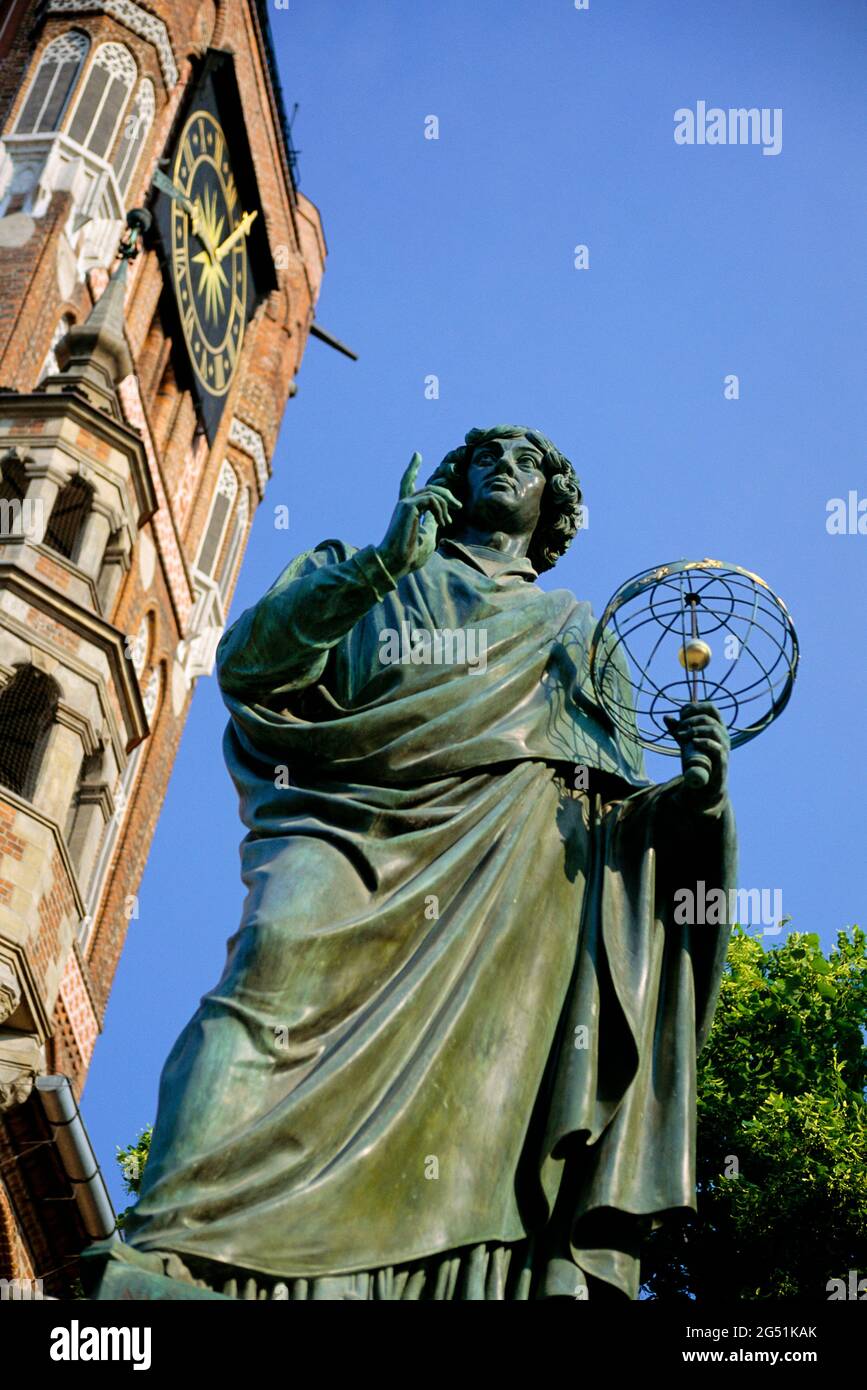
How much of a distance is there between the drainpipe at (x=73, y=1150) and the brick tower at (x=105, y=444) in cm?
3

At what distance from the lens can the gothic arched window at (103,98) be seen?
1401 inches

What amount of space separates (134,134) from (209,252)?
4.02 meters

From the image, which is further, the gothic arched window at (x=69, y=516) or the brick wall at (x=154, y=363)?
the brick wall at (x=154, y=363)

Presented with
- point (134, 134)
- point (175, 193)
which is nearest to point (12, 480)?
point (134, 134)

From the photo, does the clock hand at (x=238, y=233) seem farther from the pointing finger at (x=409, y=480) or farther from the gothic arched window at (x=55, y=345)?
the pointing finger at (x=409, y=480)

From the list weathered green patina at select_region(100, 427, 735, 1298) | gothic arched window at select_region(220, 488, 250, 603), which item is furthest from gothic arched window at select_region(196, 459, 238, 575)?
weathered green patina at select_region(100, 427, 735, 1298)

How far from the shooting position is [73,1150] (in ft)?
77.8

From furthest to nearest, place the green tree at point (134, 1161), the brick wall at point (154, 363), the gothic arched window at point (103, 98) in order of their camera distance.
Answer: the gothic arched window at point (103, 98)
the brick wall at point (154, 363)
the green tree at point (134, 1161)

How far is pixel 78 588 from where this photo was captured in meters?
28.6

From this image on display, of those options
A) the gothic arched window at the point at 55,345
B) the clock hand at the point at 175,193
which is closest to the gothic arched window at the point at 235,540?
the clock hand at the point at 175,193
